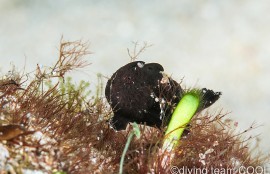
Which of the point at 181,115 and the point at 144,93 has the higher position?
the point at 144,93

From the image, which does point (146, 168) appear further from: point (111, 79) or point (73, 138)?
point (111, 79)

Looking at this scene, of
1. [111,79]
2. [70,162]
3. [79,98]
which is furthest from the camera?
[79,98]

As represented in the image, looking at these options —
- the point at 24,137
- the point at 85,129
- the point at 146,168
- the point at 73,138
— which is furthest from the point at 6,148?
the point at 146,168
